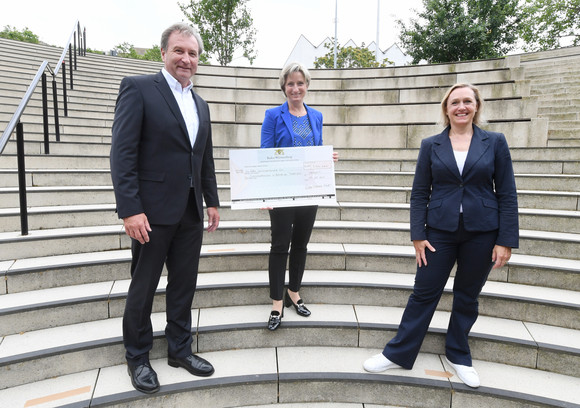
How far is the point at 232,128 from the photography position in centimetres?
621

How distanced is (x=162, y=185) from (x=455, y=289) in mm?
2043

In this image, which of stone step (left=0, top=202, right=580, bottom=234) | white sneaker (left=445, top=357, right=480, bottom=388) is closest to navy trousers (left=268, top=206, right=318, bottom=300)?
white sneaker (left=445, top=357, right=480, bottom=388)

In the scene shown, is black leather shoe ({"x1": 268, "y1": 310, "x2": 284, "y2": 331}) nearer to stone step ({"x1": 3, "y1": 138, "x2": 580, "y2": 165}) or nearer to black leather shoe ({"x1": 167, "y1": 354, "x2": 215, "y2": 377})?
black leather shoe ({"x1": 167, "y1": 354, "x2": 215, "y2": 377})

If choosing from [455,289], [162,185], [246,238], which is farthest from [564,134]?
[162,185]

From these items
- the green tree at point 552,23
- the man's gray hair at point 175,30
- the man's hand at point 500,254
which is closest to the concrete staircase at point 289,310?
the man's hand at point 500,254

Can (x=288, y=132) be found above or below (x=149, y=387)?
above

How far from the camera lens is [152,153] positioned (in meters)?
2.01

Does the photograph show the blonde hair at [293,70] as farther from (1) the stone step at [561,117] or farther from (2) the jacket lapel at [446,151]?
Answer: (1) the stone step at [561,117]

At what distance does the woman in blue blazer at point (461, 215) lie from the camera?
7.04 feet

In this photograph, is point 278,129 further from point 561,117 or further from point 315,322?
point 561,117

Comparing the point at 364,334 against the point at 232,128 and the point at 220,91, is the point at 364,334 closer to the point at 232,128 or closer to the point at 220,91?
the point at 232,128

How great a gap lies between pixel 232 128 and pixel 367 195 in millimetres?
2858

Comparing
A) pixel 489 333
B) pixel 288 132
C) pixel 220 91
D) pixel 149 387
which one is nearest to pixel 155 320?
pixel 149 387

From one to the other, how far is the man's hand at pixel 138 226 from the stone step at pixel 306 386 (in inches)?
40.2
